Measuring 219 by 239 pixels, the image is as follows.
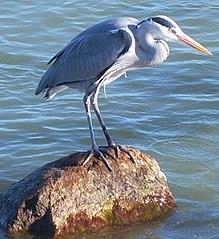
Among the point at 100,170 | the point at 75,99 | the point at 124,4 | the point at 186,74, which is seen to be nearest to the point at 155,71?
the point at 186,74

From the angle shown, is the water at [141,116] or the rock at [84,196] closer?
→ the rock at [84,196]

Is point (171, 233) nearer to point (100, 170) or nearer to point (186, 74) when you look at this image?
point (100, 170)

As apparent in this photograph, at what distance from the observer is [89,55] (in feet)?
26.8

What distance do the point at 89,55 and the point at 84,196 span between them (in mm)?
1422

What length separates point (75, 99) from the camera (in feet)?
36.9

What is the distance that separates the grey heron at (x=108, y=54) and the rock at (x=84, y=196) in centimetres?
17

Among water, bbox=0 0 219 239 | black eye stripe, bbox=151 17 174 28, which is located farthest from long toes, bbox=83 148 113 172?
black eye stripe, bbox=151 17 174 28

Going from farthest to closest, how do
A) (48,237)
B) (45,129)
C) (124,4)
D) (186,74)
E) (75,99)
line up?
(124,4) < (186,74) < (75,99) < (45,129) < (48,237)

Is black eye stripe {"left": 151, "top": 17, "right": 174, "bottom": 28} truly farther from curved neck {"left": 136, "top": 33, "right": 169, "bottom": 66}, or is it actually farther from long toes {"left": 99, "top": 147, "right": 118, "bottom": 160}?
long toes {"left": 99, "top": 147, "right": 118, "bottom": 160}

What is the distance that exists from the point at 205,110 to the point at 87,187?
358 centimetres

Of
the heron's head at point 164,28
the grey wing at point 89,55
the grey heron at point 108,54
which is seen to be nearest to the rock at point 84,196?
the grey heron at point 108,54

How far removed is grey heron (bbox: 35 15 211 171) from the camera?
7875 mm

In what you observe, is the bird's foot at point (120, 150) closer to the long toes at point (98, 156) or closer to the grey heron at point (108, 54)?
the grey heron at point (108, 54)

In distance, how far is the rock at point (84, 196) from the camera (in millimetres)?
7508
